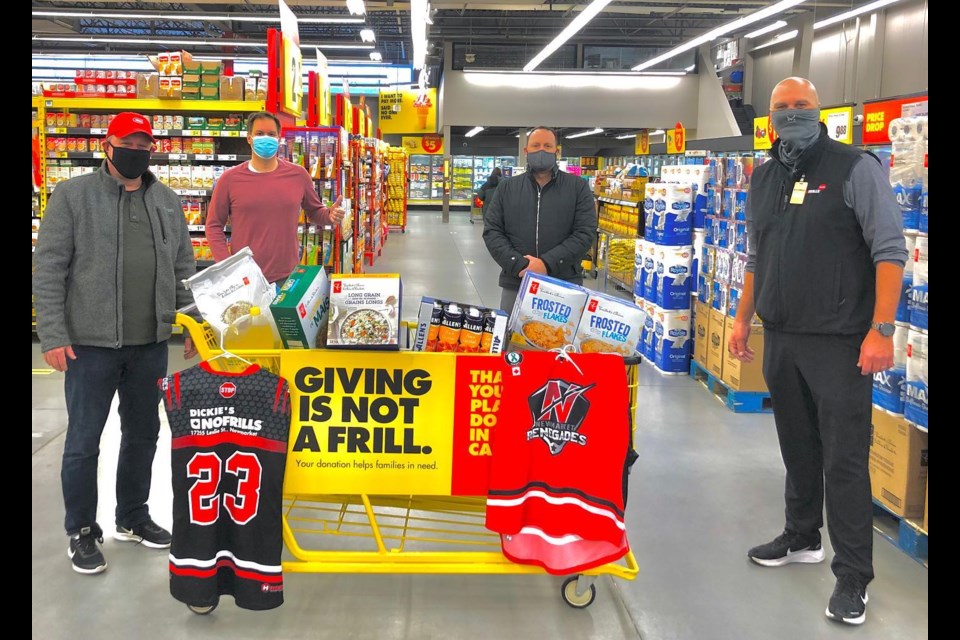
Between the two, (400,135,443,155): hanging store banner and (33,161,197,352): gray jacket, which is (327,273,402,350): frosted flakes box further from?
(400,135,443,155): hanging store banner

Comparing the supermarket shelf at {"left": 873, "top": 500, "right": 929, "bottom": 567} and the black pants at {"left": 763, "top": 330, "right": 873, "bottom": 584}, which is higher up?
the black pants at {"left": 763, "top": 330, "right": 873, "bottom": 584}

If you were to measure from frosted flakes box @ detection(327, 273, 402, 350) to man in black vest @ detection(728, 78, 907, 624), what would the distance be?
1429 mm

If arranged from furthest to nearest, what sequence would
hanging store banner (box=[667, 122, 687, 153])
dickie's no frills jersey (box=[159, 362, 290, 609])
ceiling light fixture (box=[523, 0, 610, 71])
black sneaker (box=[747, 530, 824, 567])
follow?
hanging store banner (box=[667, 122, 687, 153])
ceiling light fixture (box=[523, 0, 610, 71])
black sneaker (box=[747, 530, 824, 567])
dickie's no frills jersey (box=[159, 362, 290, 609])

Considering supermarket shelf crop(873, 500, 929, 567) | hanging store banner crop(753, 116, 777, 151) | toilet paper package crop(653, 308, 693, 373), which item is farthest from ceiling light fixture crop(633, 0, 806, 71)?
supermarket shelf crop(873, 500, 929, 567)

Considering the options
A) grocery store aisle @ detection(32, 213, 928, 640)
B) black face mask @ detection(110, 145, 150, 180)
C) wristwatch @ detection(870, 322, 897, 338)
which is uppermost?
black face mask @ detection(110, 145, 150, 180)

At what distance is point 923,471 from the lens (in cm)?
364

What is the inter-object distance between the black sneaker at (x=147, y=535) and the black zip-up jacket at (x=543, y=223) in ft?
6.88

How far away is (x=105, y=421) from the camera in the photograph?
10.7ft

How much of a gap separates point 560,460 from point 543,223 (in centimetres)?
197

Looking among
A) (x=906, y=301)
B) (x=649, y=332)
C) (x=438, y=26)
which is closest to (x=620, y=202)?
(x=649, y=332)

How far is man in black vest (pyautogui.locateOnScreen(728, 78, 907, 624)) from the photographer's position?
2877mm

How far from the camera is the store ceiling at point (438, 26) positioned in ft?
61.8
